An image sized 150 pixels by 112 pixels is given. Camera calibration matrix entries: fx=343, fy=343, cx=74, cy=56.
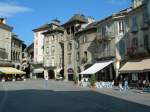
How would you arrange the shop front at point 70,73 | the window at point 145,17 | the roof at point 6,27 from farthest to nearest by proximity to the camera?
the roof at point 6,27
the shop front at point 70,73
the window at point 145,17

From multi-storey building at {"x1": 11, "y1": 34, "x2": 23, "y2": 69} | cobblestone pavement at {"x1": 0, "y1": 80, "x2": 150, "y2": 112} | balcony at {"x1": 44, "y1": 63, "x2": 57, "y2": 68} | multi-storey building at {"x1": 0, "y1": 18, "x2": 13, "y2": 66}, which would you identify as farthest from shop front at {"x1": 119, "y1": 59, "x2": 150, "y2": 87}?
multi-storey building at {"x1": 11, "y1": 34, "x2": 23, "y2": 69}

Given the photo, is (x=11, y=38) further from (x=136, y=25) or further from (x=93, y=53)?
(x=136, y=25)

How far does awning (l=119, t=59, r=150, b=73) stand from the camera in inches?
1619

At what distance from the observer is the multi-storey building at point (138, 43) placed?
43.1m

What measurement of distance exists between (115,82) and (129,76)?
8.26ft

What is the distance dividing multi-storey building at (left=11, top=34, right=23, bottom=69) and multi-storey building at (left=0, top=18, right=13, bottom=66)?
11.5 feet

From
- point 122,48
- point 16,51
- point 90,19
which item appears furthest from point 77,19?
point 16,51

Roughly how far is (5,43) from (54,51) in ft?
38.4

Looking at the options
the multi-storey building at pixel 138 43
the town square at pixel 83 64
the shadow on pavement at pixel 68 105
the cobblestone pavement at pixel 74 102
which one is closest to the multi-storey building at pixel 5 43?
the town square at pixel 83 64

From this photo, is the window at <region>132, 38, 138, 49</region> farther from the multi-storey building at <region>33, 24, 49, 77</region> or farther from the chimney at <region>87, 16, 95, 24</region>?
the multi-storey building at <region>33, 24, 49, 77</region>

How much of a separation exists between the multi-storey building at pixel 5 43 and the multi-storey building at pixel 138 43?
38.9 m

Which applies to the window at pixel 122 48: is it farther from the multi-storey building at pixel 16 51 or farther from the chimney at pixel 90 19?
the multi-storey building at pixel 16 51

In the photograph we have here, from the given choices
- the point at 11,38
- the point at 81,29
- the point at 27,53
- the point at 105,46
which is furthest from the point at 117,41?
the point at 27,53

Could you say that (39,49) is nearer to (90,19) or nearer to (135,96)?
(90,19)
